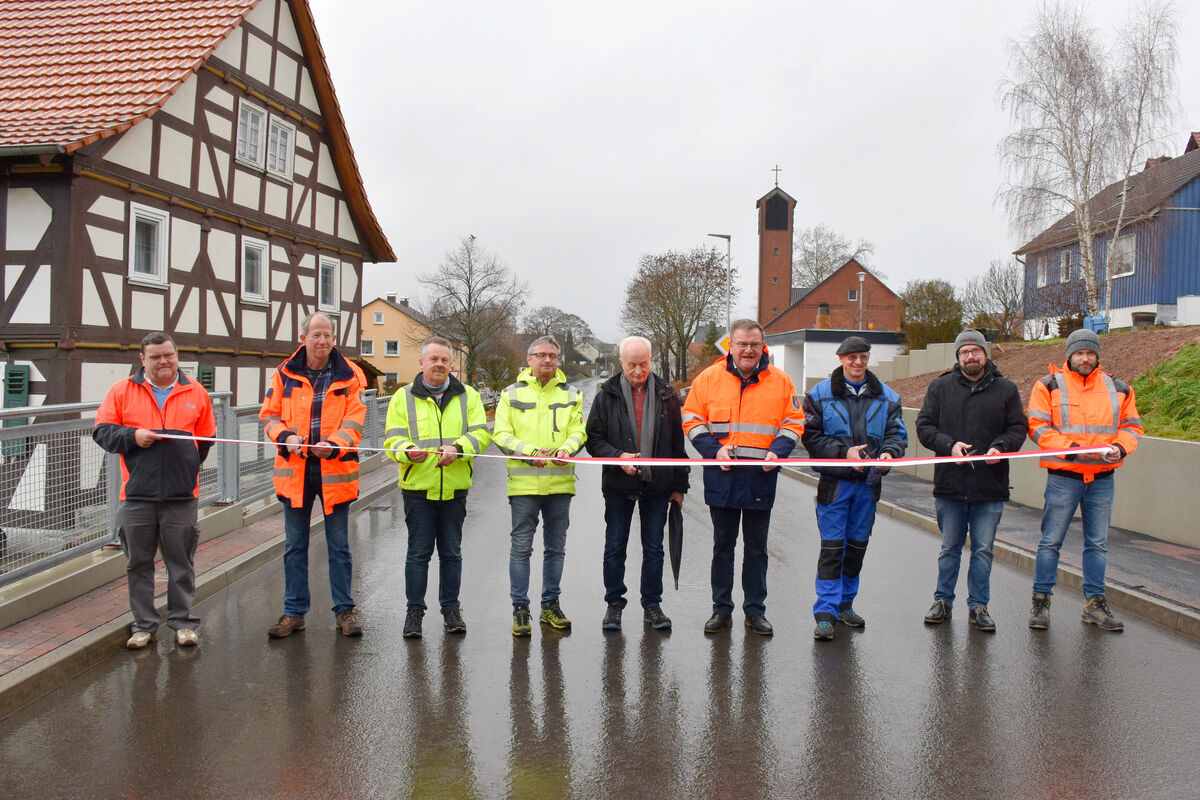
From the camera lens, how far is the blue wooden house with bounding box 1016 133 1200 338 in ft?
86.8

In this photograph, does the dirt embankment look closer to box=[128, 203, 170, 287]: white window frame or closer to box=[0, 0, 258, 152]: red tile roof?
box=[128, 203, 170, 287]: white window frame

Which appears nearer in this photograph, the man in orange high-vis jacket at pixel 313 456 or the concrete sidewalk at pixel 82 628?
the concrete sidewalk at pixel 82 628

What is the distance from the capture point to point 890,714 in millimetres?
4434

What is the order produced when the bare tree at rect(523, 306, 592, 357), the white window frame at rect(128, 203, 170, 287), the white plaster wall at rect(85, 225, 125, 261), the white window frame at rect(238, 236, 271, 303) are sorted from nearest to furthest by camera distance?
the white plaster wall at rect(85, 225, 125, 261)
the white window frame at rect(128, 203, 170, 287)
the white window frame at rect(238, 236, 271, 303)
the bare tree at rect(523, 306, 592, 357)

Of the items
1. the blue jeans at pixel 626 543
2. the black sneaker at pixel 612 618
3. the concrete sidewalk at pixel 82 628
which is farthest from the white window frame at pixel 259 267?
the black sneaker at pixel 612 618

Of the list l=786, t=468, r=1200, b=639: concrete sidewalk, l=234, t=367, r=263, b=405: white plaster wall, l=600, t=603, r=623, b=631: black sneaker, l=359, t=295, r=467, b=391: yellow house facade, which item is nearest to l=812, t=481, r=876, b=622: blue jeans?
l=600, t=603, r=623, b=631: black sneaker

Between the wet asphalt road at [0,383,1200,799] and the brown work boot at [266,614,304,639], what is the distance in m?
0.06

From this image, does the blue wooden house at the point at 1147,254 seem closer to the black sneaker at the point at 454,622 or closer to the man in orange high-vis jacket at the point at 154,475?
the black sneaker at the point at 454,622

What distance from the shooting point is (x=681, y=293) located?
177 feet

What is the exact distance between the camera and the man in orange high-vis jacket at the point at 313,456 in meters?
5.71

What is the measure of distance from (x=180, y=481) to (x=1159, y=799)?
17.9 ft

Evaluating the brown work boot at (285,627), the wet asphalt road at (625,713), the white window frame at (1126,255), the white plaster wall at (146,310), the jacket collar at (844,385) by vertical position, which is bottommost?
the wet asphalt road at (625,713)

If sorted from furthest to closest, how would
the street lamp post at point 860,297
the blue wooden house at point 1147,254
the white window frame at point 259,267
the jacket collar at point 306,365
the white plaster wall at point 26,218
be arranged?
the street lamp post at point 860,297 → the blue wooden house at point 1147,254 → the white window frame at point 259,267 → the white plaster wall at point 26,218 → the jacket collar at point 306,365

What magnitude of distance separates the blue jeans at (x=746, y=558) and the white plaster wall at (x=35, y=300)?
1190 cm
